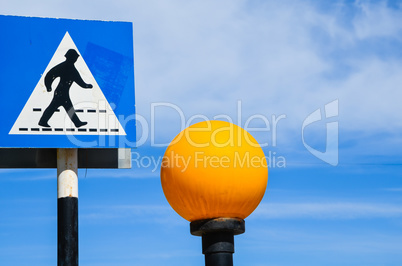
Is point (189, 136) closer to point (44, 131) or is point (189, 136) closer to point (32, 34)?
point (44, 131)

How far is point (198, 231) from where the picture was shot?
7.88 metres

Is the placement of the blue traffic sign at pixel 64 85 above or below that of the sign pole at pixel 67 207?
above

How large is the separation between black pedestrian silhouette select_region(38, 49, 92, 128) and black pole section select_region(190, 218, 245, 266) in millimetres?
1906

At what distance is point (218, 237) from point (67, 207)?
1.90 m

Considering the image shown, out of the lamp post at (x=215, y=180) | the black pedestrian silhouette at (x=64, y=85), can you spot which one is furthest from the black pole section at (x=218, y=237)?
the black pedestrian silhouette at (x=64, y=85)

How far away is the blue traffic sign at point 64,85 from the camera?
7.11 metres

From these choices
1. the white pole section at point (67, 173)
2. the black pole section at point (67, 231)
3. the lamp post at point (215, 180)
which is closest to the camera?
the black pole section at point (67, 231)

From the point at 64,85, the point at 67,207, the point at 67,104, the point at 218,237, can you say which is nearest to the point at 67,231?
the point at 67,207

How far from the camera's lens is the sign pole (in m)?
6.89

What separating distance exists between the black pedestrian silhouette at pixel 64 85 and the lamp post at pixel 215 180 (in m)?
1.22

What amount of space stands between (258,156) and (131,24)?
2.13m

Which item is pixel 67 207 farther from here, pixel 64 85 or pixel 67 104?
pixel 64 85

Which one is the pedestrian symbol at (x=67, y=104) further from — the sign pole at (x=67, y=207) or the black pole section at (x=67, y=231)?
the black pole section at (x=67, y=231)

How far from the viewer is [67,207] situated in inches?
275
